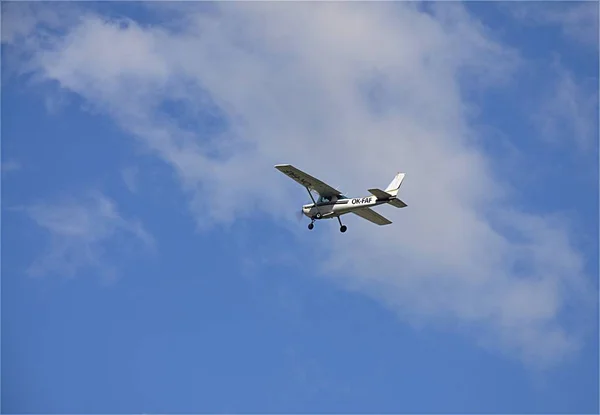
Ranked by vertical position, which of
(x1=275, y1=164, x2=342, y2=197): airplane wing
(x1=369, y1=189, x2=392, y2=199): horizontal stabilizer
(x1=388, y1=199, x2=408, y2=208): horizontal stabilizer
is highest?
(x1=275, y1=164, x2=342, y2=197): airplane wing

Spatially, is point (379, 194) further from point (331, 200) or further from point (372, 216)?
point (372, 216)

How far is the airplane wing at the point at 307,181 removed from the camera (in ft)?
222

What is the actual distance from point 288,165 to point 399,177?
595 centimetres

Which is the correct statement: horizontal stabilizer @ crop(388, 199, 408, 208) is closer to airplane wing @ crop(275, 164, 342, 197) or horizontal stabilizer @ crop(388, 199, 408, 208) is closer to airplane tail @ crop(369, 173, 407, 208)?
airplane tail @ crop(369, 173, 407, 208)

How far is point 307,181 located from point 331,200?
186 centimetres

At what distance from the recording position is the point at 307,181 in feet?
225

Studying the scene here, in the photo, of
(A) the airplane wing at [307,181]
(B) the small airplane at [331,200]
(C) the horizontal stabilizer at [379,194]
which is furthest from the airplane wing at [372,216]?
(C) the horizontal stabilizer at [379,194]

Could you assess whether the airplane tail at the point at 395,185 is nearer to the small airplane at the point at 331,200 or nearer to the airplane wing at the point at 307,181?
the small airplane at the point at 331,200

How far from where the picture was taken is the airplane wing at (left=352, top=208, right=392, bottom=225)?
70625mm

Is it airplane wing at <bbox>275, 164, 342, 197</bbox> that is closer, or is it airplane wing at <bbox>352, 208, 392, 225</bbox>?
airplane wing at <bbox>275, 164, 342, 197</bbox>

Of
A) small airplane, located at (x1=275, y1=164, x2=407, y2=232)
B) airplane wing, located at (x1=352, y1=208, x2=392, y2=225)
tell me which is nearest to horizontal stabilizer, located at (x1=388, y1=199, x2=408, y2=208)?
small airplane, located at (x1=275, y1=164, x2=407, y2=232)

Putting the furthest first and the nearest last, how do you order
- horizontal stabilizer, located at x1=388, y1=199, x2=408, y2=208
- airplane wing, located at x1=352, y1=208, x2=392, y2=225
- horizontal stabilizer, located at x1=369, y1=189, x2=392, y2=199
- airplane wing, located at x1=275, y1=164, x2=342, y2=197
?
airplane wing, located at x1=352, y1=208, x2=392, y2=225
airplane wing, located at x1=275, y1=164, x2=342, y2=197
horizontal stabilizer, located at x1=388, y1=199, x2=408, y2=208
horizontal stabilizer, located at x1=369, y1=189, x2=392, y2=199

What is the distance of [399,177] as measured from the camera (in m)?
66.8

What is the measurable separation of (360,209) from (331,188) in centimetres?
196
